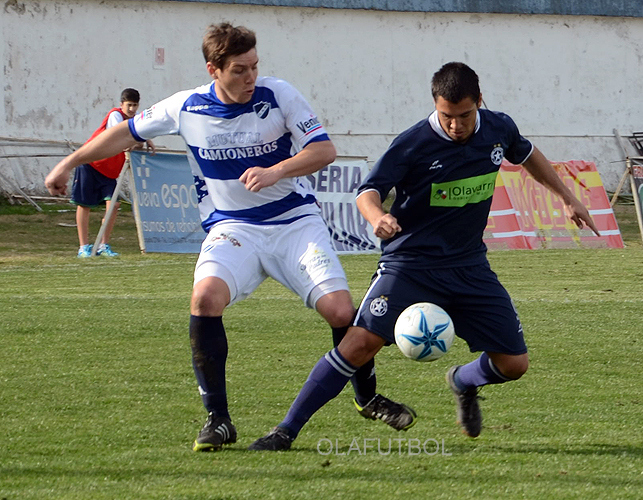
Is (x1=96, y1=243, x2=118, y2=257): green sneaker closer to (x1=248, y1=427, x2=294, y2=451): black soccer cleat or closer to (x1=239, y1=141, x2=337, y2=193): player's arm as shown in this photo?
(x1=239, y1=141, x2=337, y2=193): player's arm

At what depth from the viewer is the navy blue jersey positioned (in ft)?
16.4

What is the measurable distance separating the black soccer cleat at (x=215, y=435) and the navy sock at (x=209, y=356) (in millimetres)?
106

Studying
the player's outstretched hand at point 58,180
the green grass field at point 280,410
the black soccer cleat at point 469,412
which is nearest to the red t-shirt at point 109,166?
the green grass field at point 280,410

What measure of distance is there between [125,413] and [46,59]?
62.4ft

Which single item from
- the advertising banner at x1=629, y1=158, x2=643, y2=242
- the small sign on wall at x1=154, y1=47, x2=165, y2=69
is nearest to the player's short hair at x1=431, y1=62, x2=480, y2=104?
the advertising banner at x1=629, y1=158, x2=643, y2=242

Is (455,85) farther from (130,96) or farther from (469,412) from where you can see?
(130,96)

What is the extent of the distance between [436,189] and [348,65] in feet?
71.4

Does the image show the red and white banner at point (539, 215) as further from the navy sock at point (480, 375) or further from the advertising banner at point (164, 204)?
the navy sock at point (480, 375)

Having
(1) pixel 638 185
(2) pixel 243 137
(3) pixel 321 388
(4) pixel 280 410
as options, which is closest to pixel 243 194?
(2) pixel 243 137

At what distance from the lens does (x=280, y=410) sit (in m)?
5.68

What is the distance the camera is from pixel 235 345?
7.66m

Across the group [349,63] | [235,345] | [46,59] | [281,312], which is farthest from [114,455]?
[349,63]

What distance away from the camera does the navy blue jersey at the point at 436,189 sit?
4996mm

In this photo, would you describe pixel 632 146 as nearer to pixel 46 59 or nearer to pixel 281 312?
pixel 46 59
